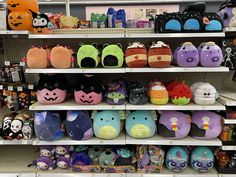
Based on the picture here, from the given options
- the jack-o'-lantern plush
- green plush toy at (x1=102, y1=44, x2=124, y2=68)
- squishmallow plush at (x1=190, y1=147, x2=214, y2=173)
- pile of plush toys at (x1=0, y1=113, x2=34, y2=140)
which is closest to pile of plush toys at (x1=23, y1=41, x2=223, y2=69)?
green plush toy at (x1=102, y1=44, x2=124, y2=68)

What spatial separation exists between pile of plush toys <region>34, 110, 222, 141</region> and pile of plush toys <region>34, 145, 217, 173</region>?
0.14 meters

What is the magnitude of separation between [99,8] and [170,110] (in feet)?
12.1

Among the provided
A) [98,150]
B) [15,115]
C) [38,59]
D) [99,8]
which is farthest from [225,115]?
[99,8]

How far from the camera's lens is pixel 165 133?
191 centimetres

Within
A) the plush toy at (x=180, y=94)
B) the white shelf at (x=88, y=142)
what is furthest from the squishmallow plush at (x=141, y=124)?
the plush toy at (x=180, y=94)

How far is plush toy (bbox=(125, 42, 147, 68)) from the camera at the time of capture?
1.78 m

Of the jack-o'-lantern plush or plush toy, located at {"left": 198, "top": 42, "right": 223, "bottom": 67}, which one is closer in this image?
plush toy, located at {"left": 198, "top": 42, "right": 223, "bottom": 67}

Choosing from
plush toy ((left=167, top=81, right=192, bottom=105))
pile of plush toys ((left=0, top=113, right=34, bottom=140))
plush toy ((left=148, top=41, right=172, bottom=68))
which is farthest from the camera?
pile of plush toys ((left=0, top=113, right=34, bottom=140))

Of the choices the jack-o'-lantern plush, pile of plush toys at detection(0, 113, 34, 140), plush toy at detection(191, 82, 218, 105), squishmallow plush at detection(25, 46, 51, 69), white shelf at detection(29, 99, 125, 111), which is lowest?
pile of plush toys at detection(0, 113, 34, 140)

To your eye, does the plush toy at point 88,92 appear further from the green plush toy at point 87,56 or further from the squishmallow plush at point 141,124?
the squishmallow plush at point 141,124

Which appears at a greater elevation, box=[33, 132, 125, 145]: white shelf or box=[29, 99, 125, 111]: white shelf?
box=[29, 99, 125, 111]: white shelf

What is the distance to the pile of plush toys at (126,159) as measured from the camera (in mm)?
1905

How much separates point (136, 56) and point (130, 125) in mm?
601

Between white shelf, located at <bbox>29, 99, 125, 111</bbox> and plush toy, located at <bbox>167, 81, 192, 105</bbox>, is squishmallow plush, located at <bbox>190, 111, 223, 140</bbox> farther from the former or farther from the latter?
white shelf, located at <bbox>29, 99, 125, 111</bbox>
